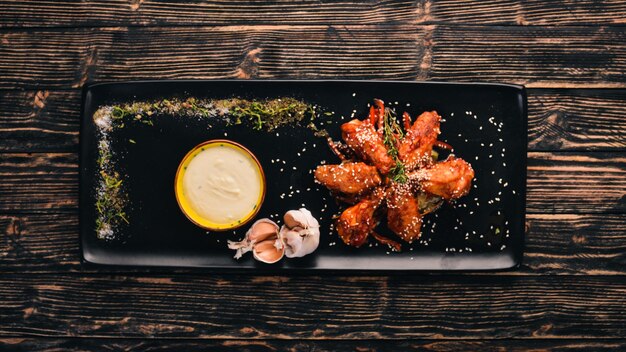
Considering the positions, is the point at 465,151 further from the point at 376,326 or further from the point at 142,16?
the point at 142,16

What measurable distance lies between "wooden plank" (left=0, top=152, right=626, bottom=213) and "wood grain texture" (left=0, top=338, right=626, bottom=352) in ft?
2.16

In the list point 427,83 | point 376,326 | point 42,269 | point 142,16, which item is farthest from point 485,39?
point 42,269

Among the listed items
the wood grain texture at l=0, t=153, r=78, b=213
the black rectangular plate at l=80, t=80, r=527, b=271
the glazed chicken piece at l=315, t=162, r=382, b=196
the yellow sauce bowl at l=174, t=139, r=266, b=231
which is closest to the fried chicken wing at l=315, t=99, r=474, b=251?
the glazed chicken piece at l=315, t=162, r=382, b=196

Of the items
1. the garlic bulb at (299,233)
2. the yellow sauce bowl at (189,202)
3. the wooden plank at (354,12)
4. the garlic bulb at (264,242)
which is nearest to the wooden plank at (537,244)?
the yellow sauce bowl at (189,202)

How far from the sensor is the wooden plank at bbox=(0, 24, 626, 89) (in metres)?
2.61

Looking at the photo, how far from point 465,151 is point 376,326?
37.2 inches

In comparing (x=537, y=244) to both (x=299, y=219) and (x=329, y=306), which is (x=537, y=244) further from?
(x=299, y=219)

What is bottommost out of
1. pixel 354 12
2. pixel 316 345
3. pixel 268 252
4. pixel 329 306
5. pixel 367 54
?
pixel 316 345

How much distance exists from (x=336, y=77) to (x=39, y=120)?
1466 millimetres

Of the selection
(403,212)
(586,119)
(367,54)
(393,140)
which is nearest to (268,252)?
(403,212)

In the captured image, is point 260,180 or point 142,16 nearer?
point 260,180

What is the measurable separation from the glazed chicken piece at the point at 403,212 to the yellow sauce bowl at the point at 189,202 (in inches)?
22.2

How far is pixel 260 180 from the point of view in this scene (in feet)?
7.79

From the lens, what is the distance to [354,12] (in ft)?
8.60
